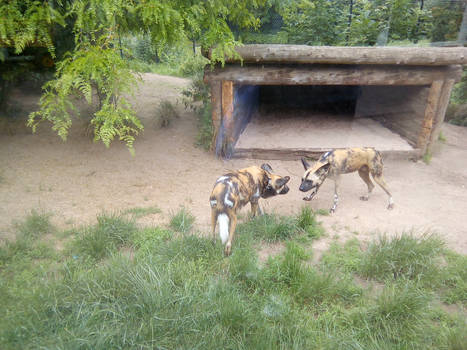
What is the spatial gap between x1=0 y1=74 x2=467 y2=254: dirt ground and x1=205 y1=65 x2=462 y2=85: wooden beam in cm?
139

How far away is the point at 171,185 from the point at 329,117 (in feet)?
14.7

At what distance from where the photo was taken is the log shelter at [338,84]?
5.63 metres

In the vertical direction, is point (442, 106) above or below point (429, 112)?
above

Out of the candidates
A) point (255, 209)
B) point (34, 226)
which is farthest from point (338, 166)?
point (34, 226)

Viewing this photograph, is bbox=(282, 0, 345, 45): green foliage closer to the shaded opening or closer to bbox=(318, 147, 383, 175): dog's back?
the shaded opening

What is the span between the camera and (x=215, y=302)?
2582 mm

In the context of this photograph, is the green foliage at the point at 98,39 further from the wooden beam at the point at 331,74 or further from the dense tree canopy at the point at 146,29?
the wooden beam at the point at 331,74

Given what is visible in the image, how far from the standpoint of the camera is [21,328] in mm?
2314

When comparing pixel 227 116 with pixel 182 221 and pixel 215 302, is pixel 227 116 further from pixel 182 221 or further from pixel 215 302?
pixel 215 302

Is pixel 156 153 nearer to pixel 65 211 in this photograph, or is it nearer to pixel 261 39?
pixel 65 211

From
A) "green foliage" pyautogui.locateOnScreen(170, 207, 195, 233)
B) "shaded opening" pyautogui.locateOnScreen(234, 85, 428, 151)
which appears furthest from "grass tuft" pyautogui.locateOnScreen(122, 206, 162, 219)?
"shaded opening" pyautogui.locateOnScreen(234, 85, 428, 151)

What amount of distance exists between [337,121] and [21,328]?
7.08 meters

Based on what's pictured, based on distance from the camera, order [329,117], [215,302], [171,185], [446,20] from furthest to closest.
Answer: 1. [329,117]
2. [446,20]
3. [171,185]
4. [215,302]

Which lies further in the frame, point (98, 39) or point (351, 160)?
point (351, 160)
